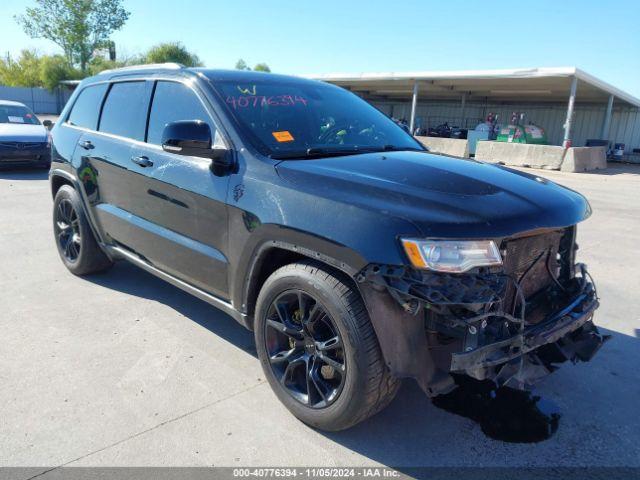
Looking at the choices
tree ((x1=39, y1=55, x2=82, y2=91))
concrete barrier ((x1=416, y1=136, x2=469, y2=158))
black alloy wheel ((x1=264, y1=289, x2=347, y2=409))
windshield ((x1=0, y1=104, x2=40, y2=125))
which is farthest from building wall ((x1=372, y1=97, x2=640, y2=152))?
tree ((x1=39, y1=55, x2=82, y2=91))

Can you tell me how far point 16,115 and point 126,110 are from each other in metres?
10.8

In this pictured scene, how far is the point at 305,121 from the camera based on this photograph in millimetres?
3443

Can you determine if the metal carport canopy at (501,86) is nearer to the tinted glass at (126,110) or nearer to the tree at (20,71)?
the tinted glass at (126,110)

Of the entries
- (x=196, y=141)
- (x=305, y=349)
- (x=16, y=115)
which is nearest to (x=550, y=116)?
(x=16, y=115)

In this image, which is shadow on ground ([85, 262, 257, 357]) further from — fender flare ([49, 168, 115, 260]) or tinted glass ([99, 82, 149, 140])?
tinted glass ([99, 82, 149, 140])

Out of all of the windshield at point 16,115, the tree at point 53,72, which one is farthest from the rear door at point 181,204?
the tree at point 53,72

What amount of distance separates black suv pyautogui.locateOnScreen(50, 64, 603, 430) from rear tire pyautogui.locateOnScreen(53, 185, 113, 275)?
0.84 meters

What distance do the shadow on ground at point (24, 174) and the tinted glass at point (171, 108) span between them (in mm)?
9456

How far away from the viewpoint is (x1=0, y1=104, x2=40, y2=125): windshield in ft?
40.9

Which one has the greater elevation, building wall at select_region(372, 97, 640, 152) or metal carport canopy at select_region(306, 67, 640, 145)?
metal carport canopy at select_region(306, 67, 640, 145)

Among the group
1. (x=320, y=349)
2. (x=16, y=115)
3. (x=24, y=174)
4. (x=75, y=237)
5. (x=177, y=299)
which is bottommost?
(x=24, y=174)

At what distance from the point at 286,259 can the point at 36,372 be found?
6.03 ft

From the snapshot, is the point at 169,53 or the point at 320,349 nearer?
the point at 320,349

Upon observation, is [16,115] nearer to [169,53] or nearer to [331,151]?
[331,151]
